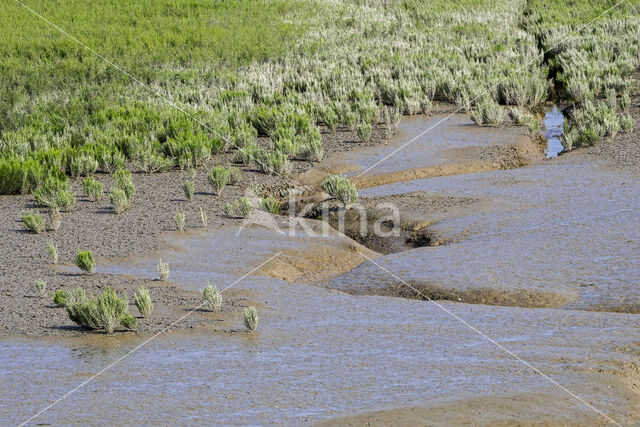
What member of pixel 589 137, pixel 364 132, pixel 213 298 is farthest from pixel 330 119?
pixel 213 298

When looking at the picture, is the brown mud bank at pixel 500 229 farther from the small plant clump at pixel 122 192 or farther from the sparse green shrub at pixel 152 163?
the small plant clump at pixel 122 192

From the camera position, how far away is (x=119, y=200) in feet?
44.5

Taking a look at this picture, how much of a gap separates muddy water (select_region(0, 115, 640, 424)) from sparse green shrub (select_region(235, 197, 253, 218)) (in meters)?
0.64

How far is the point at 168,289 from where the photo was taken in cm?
969

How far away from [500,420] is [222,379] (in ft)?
7.34

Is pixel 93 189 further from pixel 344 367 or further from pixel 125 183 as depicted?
pixel 344 367

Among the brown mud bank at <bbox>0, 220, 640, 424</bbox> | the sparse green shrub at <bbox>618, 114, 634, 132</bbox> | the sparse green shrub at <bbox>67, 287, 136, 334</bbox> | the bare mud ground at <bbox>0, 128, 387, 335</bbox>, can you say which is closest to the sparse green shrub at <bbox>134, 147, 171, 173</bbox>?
the bare mud ground at <bbox>0, 128, 387, 335</bbox>

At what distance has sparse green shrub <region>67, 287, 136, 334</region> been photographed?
27.0 feet

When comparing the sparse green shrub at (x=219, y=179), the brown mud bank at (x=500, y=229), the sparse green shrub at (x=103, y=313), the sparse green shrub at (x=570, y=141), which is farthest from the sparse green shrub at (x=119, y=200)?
the sparse green shrub at (x=570, y=141)

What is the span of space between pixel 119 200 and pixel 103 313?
557cm

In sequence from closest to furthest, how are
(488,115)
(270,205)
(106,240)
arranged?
(106,240) < (270,205) < (488,115)

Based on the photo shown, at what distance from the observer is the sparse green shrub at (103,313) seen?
8234mm

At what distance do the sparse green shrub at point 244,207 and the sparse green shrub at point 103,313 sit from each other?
497 cm

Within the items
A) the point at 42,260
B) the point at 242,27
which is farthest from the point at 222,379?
the point at 242,27
